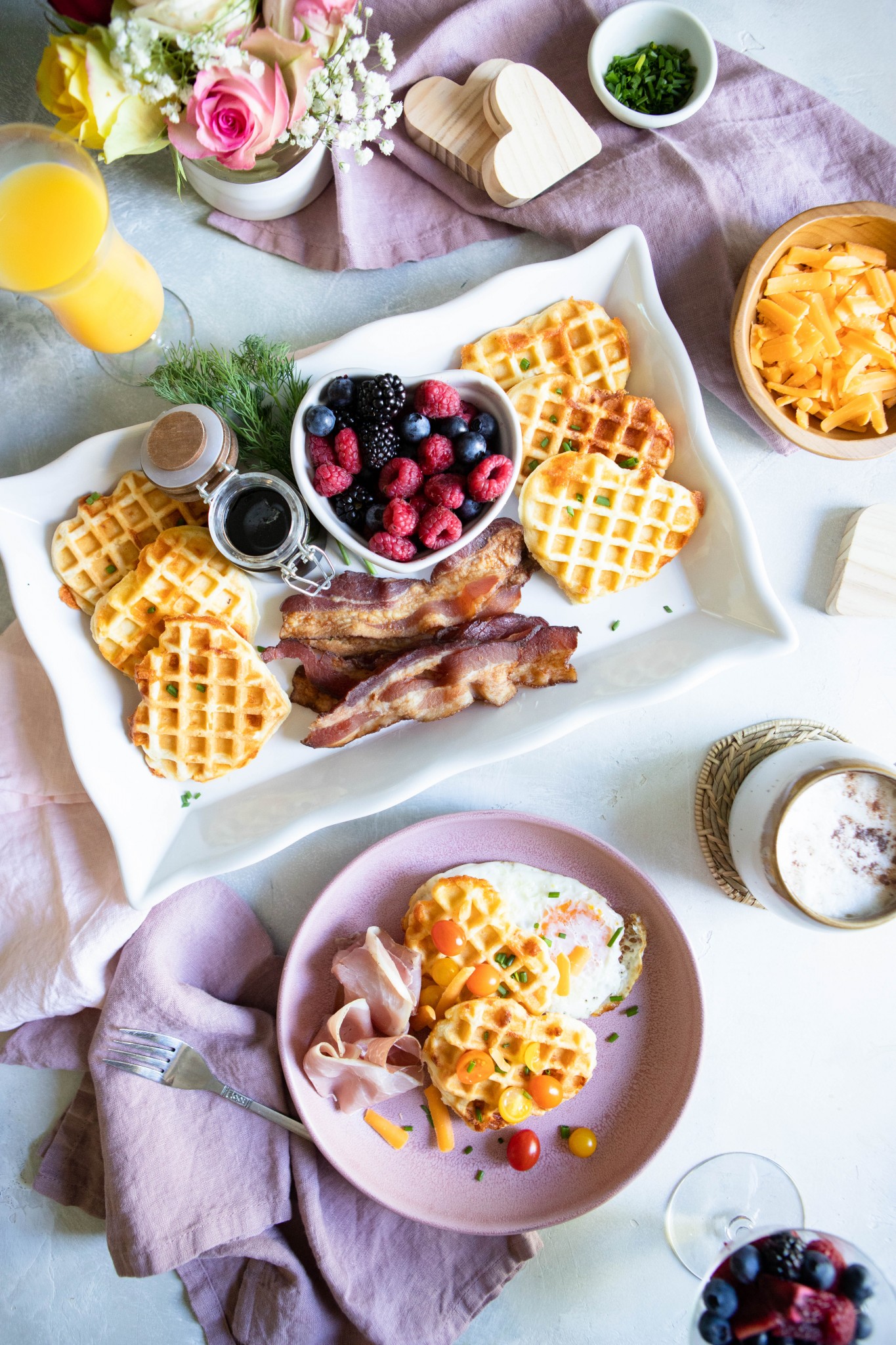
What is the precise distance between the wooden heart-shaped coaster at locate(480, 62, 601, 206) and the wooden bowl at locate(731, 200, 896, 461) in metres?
0.66

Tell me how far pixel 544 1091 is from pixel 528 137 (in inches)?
113

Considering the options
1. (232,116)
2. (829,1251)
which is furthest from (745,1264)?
(232,116)

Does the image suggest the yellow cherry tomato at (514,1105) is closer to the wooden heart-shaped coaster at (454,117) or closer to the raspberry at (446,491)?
the raspberry at (446,491)

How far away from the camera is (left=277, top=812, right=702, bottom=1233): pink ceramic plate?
8.54 feet

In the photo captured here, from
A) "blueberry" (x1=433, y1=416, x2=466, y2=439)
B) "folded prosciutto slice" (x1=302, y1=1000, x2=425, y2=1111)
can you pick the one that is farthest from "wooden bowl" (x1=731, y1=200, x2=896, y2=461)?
"folded prosciutto slice" (x1=302, y1=1000, x2=425, y2=1111)

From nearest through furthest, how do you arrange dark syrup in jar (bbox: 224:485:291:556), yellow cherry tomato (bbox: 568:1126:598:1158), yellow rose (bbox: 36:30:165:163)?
yellow rose (bbox: 36:30:165:163), dark syrup in jar (bbox: 224:485:291:556), yellow cherry tomato (bbox: 568:1126:598:1158)

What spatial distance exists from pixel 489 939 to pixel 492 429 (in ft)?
4.97

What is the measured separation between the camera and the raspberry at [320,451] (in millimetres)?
2355

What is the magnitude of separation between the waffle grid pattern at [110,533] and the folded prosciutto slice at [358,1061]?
4.83ft

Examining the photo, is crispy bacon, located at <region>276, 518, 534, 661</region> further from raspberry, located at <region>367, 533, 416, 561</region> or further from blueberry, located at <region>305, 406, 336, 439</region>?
blueberry, located at <region>305, 406, 336, 439</region>

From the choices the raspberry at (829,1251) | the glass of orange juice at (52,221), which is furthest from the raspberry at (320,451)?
the raspberry at (829,1251)

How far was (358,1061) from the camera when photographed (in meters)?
2.50

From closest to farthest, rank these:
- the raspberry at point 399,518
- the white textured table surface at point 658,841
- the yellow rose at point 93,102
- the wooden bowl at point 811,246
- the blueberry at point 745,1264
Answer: the yellow rose at point 93,102, the blueberry at point 745,1264, the raspberry at point 399,518, the wooden bowl at point 811,246, the white textured table surface at point 658,841

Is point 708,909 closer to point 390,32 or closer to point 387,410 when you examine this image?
point 387,410
